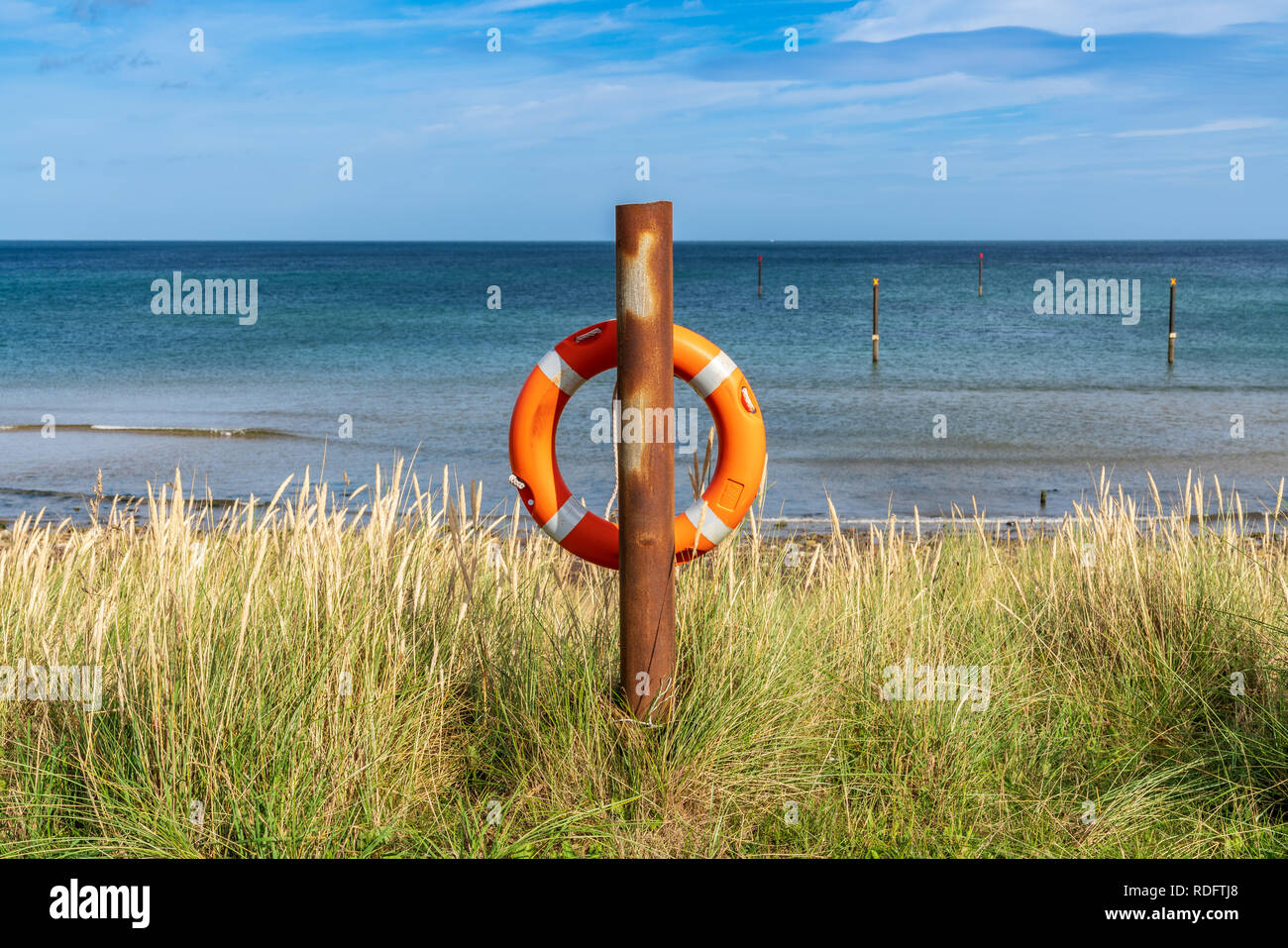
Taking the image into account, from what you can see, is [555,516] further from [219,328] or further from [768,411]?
[219,328]

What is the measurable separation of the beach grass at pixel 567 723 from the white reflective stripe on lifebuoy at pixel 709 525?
157mm

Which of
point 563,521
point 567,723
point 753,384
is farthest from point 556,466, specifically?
point 753,384

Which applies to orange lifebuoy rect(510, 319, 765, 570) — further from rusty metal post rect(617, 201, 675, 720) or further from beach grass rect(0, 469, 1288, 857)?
rusty metal post rect(617, 201, 675, 720)

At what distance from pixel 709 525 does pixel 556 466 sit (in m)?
0.54

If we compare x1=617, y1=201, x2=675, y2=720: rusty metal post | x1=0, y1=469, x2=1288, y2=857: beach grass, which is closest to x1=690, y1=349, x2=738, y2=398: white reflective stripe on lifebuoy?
x1=617, y1=201, x2=675, y2=720: rusty metal post

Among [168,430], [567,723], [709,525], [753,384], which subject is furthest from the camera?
[753,384]

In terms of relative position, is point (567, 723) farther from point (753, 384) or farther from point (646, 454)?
point (753, 384)

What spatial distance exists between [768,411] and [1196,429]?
679 cm

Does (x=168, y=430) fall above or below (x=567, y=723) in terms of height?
above

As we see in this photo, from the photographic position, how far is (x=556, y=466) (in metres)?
3.41

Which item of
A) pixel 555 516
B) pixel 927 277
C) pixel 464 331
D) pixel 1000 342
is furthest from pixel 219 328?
pixel 927 277

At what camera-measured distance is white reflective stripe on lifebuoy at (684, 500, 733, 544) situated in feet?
11.0

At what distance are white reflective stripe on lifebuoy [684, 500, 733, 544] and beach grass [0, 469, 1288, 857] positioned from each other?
0.16m

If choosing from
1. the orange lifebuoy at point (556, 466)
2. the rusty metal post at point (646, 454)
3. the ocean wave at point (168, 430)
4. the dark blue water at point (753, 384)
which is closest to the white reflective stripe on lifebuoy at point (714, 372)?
the orange lifebuoy at point (556, 466)
